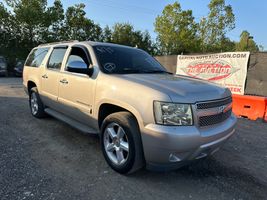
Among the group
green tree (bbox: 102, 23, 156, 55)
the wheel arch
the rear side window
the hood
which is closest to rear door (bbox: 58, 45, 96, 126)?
the wheel arch

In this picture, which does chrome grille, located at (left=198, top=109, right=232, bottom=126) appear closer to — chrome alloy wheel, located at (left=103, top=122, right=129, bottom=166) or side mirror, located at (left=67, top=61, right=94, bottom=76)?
chrome alloy wheel, located at (left=103, top=122, right=129, bottom=166)

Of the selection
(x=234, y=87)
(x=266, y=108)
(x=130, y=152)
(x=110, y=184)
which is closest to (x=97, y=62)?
(x=130, y=152)

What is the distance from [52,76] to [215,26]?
2927 centimetres

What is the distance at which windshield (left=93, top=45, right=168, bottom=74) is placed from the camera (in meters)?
4.02

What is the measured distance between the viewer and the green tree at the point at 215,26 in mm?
29688

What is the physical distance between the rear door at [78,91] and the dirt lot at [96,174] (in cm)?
61

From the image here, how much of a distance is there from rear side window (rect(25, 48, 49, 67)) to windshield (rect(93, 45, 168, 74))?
6.96 feet

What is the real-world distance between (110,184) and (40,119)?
3502mm

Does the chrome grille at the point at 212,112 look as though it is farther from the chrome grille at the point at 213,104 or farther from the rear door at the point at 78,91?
the rear door at the point at 78,91

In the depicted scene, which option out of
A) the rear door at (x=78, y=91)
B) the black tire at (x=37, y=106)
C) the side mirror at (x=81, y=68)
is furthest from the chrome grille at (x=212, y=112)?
the black tire at (x=37, y=106)

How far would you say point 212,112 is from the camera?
3.16m

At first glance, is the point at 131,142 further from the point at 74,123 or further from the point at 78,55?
the point at 78,55

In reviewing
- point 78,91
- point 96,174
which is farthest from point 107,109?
point 96,174

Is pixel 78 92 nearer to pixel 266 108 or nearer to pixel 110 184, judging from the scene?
pixel 110 184
